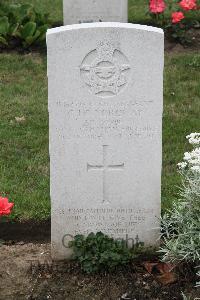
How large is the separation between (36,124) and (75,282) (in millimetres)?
3075

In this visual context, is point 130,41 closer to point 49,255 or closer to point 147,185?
point 147,185

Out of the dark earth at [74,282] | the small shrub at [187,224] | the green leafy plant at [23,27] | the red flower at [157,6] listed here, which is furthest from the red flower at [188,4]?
the dark earth at [74,282]

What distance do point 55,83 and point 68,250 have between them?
3.87ft

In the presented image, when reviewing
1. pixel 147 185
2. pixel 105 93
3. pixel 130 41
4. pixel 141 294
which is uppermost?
pixel 130 41

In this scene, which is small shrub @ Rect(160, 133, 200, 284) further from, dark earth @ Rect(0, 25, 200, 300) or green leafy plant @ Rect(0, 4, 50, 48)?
green leafy plant @ Rect(0, 4, 50, 48)

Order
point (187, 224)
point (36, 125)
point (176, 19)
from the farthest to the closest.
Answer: point (176, 19)
point (36, 125)
point (187, 224)

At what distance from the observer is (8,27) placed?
9688 millimetres

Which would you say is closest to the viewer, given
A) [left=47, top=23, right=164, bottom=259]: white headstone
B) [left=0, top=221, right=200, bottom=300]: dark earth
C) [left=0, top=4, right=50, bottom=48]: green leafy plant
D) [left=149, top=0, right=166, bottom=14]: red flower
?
[left=47, top=23, right=164, bottom=259]: white headstone

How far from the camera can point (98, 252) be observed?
4859 millimetres

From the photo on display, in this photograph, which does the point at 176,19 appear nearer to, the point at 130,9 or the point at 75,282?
the point at 130,9

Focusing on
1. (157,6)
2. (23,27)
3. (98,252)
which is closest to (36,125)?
(23,27)

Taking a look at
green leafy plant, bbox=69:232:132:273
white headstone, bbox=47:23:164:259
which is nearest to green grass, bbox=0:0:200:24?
white headstone, bbox=47:23:164:259

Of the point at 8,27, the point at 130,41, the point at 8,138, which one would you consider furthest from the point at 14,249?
the point at 8,27

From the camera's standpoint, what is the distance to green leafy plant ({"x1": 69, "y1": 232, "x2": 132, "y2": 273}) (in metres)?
4.83
